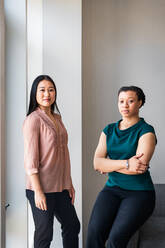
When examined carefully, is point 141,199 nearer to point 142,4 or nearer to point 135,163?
point 135,163

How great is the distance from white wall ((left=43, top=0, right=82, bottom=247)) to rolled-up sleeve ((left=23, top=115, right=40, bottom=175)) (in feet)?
3.47

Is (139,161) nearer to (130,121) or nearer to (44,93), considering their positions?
(130,121)

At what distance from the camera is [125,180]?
7.51ft

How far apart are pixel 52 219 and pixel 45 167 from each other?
1.07ft

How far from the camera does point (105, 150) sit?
2381 mm

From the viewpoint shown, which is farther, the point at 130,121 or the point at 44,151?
the point at 130,121

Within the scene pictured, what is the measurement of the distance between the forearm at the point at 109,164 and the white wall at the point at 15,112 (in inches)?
29.7

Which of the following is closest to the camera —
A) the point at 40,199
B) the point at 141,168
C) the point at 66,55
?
the point at 40,199

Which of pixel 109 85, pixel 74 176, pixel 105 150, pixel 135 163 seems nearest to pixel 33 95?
pixel 105 150

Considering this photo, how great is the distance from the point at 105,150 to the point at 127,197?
0.34 metres

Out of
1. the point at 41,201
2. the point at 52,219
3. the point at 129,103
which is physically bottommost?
the point at 52,219

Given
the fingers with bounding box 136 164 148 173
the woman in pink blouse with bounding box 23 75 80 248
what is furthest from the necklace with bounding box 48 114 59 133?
the fingers with bounding box 136 164 148 173

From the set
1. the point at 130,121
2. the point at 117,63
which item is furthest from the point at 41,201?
the point at 117,63

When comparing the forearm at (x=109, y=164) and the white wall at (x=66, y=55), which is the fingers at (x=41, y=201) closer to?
the forearm at (x=109, y=164)
